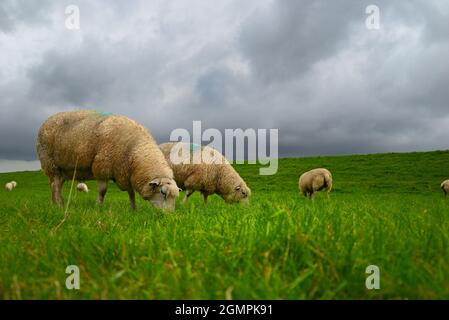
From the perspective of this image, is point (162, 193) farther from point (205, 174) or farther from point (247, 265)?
point (247, 265)

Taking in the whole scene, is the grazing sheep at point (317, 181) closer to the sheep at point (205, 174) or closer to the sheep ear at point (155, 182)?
the sheep at point (205, 174)

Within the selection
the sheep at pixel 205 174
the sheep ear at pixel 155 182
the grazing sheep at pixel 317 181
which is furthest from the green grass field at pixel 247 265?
the grazing sheep at pixel 317 181

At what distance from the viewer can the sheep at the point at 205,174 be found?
46.5 ft

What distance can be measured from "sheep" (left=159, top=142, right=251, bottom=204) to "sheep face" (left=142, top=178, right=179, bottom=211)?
17.3 feet

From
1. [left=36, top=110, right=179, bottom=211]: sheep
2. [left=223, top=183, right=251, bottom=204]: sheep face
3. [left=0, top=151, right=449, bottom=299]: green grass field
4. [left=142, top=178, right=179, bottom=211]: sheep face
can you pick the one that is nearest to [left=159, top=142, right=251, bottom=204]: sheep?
[left=223, top=183, right=251, bottom=204]: sheep face

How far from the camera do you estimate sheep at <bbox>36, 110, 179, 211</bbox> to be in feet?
29.2

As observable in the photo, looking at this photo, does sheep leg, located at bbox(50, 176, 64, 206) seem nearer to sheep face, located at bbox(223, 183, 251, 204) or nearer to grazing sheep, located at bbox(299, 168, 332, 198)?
sheep face, located at bbox(223, 183, 251, 204)

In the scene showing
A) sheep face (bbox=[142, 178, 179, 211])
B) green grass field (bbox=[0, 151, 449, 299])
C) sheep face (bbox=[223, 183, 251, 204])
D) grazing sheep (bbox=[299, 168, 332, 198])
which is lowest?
green grass field (bbox=[0, 151, 449, 299])

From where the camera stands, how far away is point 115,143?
9.41 metres

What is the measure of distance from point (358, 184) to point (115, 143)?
1045 inches

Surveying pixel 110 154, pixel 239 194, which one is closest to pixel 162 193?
pixel 110 154

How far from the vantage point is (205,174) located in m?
14.2

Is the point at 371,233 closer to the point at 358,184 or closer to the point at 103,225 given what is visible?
the point at 103,225
